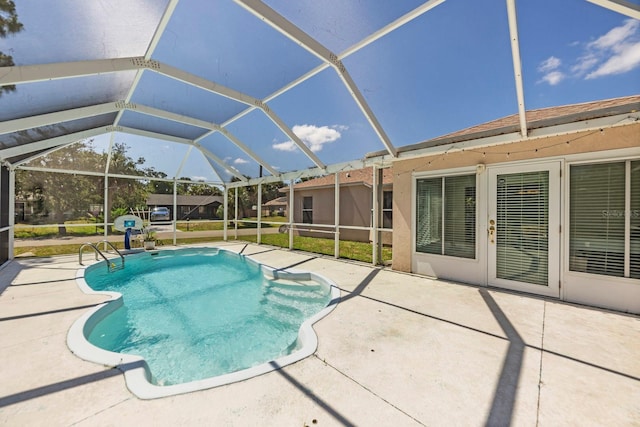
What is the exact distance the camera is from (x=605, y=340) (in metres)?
3.08

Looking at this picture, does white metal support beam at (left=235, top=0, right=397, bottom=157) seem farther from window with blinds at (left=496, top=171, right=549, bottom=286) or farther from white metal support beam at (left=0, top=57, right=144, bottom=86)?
window with blinds at (left=496, top=171, right=549, bottom=286)

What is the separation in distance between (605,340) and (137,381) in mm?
5048

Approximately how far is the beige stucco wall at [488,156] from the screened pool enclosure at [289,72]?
1.40 feet

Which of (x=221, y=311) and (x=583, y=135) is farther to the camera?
(x=221, y=311)

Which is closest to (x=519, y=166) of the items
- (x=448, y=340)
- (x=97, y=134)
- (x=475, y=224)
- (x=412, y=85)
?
(x=475, y=224)

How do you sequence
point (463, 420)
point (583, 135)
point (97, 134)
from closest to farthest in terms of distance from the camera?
1. point (463, 420)
2. point (583, 135)
3. point (97, 134)

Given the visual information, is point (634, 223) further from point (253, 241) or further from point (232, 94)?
point (253, 241)

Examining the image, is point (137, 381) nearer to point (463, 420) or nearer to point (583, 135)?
point (463, 420)

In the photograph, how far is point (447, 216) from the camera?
580cm

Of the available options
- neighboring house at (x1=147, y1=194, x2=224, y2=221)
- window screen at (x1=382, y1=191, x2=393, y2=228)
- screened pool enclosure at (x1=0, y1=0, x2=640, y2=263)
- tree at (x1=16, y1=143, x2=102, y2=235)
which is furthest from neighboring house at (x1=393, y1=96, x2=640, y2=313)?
neighboring house at (x1=147, y1=194, x2=224, y2=221)

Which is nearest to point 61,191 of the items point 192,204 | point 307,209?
point 307,209

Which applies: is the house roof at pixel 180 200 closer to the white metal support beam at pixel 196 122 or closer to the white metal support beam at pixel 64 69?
the white metal support beam at pixel 196 122

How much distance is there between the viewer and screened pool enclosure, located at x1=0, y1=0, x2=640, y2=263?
360 centimetres

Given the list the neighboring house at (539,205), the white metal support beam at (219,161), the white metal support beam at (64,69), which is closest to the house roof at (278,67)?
the white metal support beam at (64,69)
